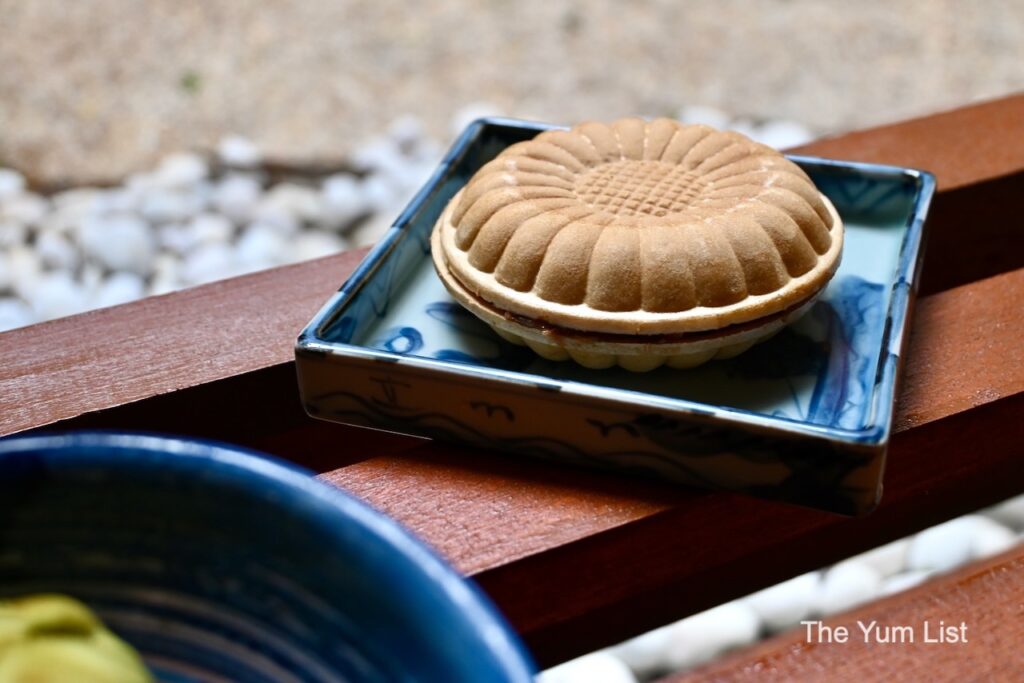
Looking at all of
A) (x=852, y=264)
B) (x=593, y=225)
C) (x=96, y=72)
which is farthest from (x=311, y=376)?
(x=96, y=72)

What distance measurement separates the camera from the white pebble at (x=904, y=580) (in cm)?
111

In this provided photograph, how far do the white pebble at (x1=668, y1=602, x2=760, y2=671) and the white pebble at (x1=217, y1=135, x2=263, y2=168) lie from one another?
110 centimetres

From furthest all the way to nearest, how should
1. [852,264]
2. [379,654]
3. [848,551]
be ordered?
[852,264], [848,551], [379,654]

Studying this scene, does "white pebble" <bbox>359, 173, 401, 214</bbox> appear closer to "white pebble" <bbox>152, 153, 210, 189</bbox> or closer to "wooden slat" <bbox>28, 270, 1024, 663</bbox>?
"white pebble" <bbox>152, 153, 210, 189</bbox>

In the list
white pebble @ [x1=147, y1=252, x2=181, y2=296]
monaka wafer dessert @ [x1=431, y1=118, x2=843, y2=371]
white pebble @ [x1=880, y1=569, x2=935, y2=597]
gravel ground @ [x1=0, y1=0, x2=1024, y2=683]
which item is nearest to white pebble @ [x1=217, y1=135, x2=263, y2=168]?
gravel ground @ [x1=0, y1=0, x2=1024, y2=683]

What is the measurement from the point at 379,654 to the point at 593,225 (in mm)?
398

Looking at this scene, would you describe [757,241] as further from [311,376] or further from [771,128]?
[771,128]

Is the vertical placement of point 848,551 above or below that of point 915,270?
below

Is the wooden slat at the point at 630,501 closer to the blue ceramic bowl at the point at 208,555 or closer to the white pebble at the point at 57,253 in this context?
the blue ceramic bowl at the point at 208,555

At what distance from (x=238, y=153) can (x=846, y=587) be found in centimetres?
118

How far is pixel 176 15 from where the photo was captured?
1.97 metres

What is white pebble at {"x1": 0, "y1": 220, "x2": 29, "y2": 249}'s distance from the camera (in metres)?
1.56

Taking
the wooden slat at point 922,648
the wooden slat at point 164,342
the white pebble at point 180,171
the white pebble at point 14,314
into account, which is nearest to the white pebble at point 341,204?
the white pebble at point 180,171

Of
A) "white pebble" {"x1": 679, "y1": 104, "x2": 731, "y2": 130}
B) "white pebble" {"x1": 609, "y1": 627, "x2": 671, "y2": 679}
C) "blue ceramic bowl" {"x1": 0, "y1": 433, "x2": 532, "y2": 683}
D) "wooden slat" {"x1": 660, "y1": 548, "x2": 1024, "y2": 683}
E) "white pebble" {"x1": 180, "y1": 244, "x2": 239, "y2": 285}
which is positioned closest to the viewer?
"blue ceramic bowl" {"x1": 0, "y1": 433, "x2": 532, "y2": 683}
